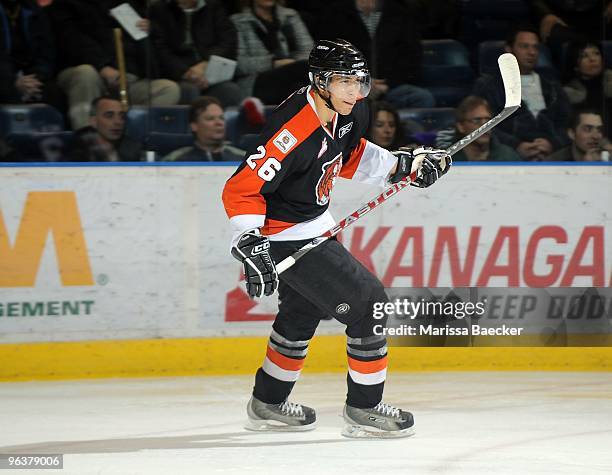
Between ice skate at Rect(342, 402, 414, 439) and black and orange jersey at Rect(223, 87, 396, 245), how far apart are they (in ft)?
1.94

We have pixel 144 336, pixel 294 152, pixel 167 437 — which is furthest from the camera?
pixel 144 336

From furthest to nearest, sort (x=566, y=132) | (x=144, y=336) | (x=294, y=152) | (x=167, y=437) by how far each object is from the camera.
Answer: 1. (x=566, y=132)
2. (x=144, y=336)
3. (x=167, y=437)
4. (x=294, y=152)

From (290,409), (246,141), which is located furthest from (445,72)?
(290,409)

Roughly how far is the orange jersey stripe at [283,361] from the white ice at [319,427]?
0.22m

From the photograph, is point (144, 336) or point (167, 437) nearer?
point (167, 437)

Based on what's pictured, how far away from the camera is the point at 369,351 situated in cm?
378

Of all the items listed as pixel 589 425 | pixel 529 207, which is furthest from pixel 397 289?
pixel 589 425

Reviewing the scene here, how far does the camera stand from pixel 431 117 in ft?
Result: 17.9

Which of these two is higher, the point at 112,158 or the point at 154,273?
the point at 112,158

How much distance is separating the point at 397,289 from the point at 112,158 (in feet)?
4.48

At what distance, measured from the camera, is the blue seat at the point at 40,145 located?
16.8 feet

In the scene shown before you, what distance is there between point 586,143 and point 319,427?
2.12 m

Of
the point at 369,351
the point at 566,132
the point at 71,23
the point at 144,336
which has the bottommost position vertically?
the point at 144,336

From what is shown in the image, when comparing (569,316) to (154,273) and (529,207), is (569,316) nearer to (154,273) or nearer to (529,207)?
(529,207)
